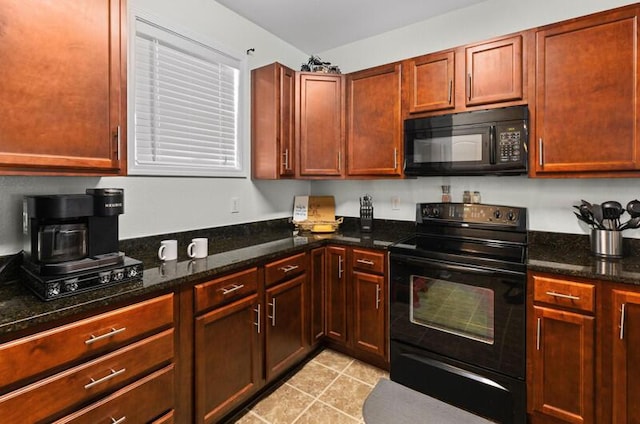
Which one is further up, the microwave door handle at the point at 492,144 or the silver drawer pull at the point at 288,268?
the microwave door handle at the point at 492,144

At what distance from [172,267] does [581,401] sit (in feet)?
7.12

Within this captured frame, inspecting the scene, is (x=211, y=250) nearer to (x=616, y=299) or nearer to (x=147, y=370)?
(x=147, y=370)

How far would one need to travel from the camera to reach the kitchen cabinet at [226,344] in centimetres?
158

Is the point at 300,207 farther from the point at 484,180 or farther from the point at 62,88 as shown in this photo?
the point at 62,88

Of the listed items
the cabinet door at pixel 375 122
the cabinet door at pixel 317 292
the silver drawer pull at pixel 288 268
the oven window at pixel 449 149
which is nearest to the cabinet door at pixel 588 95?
the oven window at pixel 449 149

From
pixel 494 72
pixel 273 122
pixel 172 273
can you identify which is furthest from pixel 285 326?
pixel 494 72

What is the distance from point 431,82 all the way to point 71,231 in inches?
90.4

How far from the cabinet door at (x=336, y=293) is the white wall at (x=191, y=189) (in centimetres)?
77

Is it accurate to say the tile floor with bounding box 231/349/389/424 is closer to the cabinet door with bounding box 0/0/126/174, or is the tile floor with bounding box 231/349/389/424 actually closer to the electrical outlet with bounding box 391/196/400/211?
the electrical outlet with bounding box 391/196/400/211

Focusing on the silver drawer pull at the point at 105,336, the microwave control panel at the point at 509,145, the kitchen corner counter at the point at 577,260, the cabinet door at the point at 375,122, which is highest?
the cabinet door at the point at 375,122

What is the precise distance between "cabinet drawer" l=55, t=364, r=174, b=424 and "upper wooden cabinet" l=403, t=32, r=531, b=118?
88.4 inches

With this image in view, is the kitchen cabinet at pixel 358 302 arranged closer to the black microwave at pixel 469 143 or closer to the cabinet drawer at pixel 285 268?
the cabinet drawer at pixel 285 268

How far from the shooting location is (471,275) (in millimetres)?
1852

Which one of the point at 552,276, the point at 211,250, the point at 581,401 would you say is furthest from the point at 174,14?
the point at 581,401
